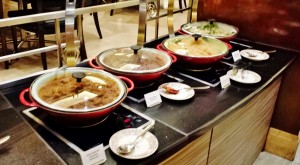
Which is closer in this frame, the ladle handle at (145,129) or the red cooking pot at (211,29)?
the ladle handle at (145,129)

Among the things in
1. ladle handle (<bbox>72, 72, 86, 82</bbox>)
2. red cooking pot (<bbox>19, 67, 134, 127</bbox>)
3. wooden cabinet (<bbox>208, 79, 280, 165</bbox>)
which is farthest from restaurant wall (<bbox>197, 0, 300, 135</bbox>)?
ladle handle (<bbox>72, 72, 86, 82</bbox>)

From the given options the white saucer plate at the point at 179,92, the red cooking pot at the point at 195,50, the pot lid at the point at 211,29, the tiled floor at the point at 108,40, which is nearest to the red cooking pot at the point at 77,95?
the white saucer plate at the point at 179,92

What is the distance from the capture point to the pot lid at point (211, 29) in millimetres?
1947

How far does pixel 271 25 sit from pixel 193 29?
469 millimetres

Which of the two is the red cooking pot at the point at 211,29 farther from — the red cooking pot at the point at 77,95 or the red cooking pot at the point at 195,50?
the red cooking pot at the point at 77,95

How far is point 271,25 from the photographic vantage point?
1993 millimetres

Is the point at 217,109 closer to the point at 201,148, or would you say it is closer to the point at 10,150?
the point at 201,148

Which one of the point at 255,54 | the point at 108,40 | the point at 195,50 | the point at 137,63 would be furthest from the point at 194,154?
the point at 108,40

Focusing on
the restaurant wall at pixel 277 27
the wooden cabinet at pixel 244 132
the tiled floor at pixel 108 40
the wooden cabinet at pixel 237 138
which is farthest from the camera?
the tiled floor at pixel 108 40

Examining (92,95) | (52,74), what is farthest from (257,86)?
(52,74)

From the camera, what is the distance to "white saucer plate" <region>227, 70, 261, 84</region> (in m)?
1.53

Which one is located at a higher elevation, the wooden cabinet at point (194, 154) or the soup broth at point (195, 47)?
the soup broth at point (195, 47)

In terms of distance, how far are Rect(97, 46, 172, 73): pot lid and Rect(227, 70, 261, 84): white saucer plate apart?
340mm

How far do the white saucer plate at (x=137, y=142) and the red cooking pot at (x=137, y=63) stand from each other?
0.28m
